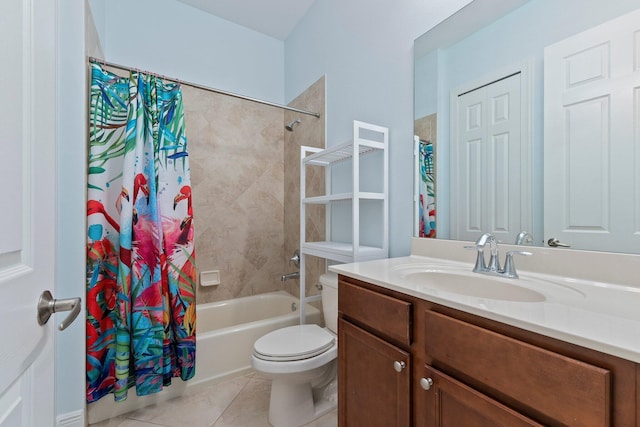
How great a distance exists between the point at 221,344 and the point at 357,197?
1.32m

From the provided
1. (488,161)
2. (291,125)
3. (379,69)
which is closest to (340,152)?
(379,69)

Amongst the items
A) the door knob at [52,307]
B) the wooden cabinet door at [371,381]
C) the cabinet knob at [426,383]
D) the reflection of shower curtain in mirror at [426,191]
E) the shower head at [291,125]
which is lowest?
the wooden cabinet door at [371,381]

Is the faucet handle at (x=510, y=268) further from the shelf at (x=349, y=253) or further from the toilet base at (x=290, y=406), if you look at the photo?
the toilet base at (x=290, y=406)

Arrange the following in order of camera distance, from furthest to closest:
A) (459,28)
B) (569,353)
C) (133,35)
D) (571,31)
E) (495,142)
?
(133,35)
(459,28)
(495,142)
(571,31)
(569,353)

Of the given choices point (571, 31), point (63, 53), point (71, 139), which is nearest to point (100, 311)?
point (71, 139)

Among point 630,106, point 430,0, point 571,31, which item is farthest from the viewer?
point 430,0

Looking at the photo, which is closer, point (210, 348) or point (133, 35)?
point (210, 348)

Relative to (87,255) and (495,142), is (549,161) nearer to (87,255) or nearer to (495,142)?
(495,142)

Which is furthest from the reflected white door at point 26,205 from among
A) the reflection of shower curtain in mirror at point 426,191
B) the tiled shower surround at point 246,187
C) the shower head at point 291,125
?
the shower head at point 291,125

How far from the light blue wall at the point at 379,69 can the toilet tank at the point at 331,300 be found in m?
0.39

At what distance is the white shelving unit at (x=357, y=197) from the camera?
5.10ft

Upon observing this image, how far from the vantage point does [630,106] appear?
33.3 inches

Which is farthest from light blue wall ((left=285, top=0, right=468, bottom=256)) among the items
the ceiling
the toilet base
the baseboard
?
the baseboard

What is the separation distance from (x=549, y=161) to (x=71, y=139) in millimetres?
2053
